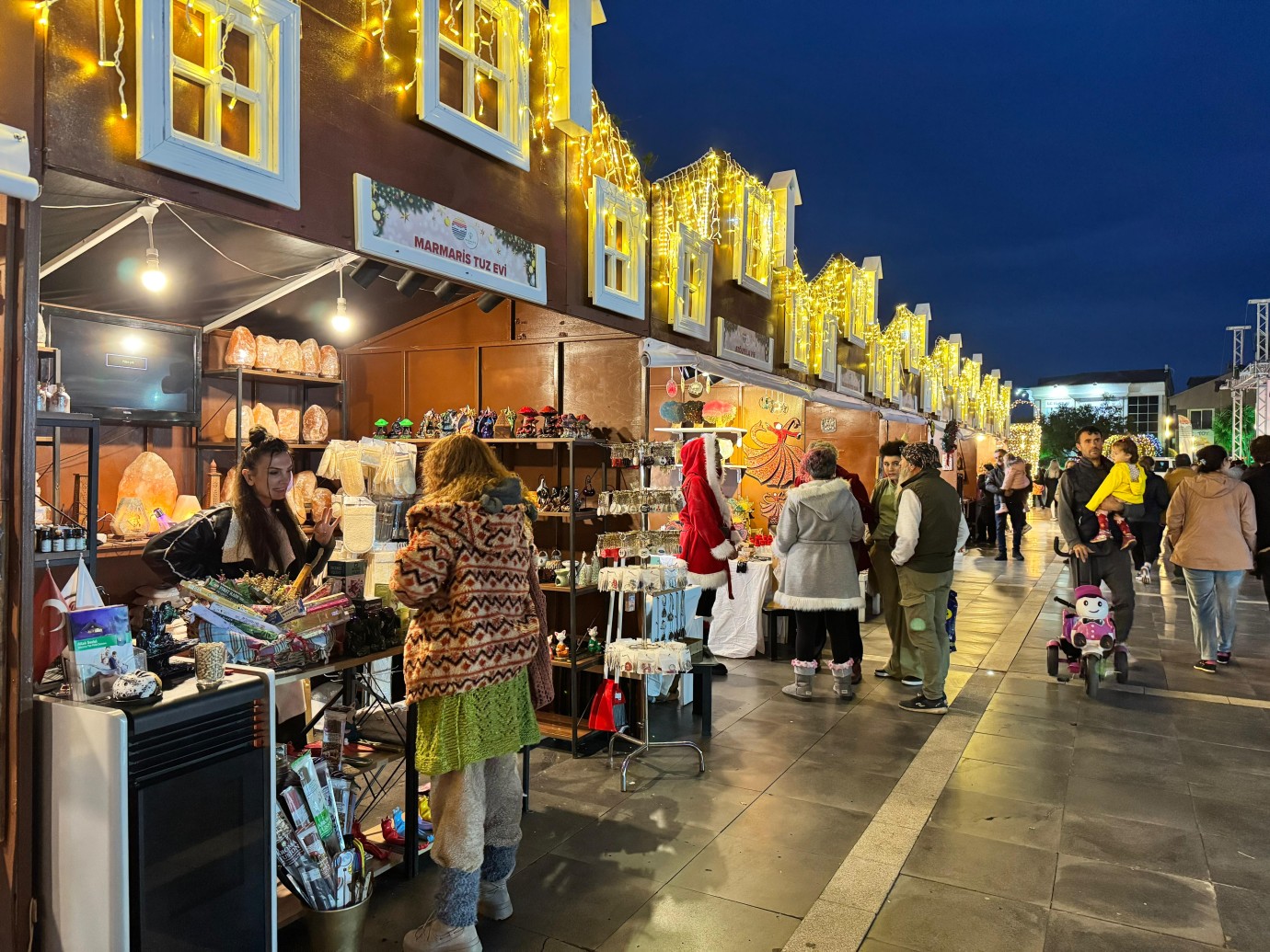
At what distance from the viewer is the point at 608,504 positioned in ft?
17.0

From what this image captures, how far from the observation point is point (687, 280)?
6.52 metres

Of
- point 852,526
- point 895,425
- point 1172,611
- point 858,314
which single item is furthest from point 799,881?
point 895,425

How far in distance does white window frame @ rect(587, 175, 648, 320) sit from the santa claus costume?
1045 mm

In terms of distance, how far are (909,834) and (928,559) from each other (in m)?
2.41

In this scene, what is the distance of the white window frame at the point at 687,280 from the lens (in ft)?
20.7

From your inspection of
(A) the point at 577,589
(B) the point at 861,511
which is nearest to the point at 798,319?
(B) the point at 861,511

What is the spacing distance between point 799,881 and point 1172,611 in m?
8.57

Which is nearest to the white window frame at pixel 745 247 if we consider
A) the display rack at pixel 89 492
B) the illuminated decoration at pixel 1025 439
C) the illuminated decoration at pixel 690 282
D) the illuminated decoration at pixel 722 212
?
the illuminated decoration at pixel 722 212

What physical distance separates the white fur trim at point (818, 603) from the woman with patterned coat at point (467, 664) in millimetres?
3260

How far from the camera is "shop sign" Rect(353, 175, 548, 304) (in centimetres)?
364

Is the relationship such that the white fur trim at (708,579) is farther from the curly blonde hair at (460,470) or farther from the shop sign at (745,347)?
the curly blonde hair at (460,470)

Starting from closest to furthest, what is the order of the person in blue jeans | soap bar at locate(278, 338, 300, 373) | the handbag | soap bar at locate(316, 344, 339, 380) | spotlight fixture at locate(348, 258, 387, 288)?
the handbag → spotlight fixture at locate(348, 258, 387, 288) → soap bar at locate(278, 338, 300, 373) → soap bar at locate(316, 344, 339, 380) → the person in blue jeans

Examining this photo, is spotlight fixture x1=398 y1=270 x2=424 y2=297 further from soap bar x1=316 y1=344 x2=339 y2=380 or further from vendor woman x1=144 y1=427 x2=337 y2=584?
soap bar x1=316 y1=344 x2=339 y2=380

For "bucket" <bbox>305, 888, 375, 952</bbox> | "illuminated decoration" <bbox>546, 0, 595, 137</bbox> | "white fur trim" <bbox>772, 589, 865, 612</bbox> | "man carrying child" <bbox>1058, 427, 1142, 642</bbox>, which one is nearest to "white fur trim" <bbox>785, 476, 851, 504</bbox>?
"white fur trim" <bbox>772, 589, 865, 612</bbox>
